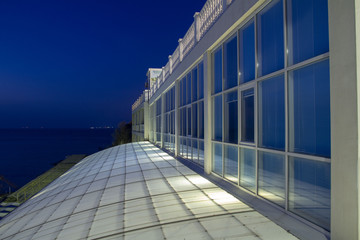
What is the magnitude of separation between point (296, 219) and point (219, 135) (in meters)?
4.00

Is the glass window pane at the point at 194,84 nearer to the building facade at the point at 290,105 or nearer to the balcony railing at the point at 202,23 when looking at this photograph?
the balcony railing at the point at 202,23

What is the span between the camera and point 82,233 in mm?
4875

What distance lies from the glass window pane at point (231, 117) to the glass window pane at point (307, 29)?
2468 mm

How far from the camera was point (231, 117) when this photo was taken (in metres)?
7.06

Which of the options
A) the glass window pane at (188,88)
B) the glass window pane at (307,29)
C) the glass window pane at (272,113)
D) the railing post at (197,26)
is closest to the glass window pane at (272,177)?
the glass window pane at (272,113)

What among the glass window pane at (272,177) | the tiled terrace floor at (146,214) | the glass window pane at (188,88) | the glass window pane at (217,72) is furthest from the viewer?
the glass window pane at (188,88)

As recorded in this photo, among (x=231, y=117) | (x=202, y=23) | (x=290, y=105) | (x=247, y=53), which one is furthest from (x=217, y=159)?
(x=202, y=23)

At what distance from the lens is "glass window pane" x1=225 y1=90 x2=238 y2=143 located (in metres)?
6.79

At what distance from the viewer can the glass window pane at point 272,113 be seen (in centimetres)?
476

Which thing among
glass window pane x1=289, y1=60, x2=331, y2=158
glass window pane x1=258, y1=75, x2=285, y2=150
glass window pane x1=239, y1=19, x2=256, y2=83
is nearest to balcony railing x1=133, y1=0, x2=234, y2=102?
glass window pane x1=239, y1=19, x2=256, y2=83

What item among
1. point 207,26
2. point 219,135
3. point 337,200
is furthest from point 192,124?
point 337,200

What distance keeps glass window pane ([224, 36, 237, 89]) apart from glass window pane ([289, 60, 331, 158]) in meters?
2.53

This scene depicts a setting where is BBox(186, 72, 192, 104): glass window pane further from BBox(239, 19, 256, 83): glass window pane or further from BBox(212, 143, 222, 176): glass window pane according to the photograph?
BBox(239, 19, 256, 83): glass window pane

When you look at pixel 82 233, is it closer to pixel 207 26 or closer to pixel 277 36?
pixel 277 36
